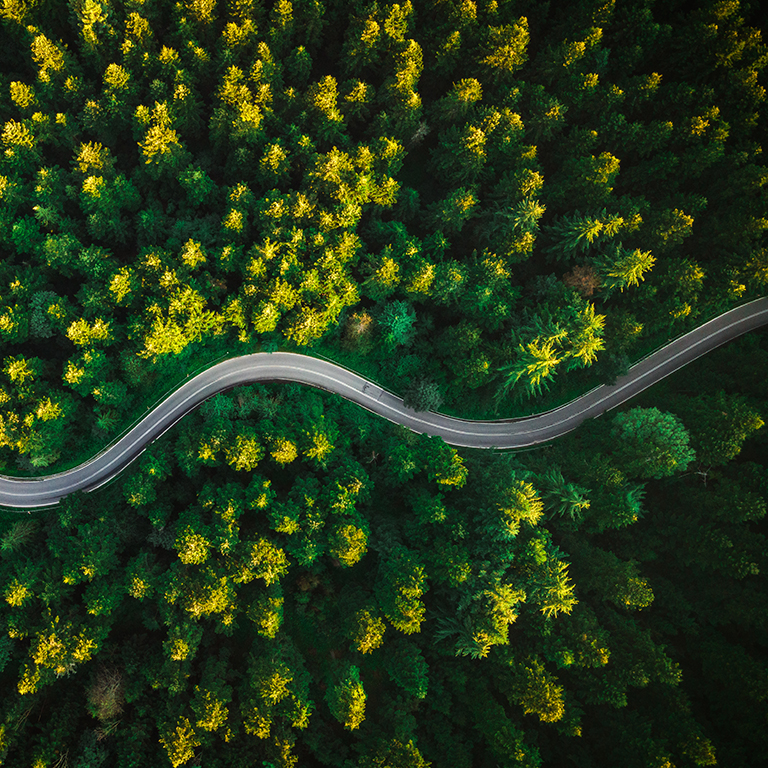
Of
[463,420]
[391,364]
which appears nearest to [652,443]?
[463,420]

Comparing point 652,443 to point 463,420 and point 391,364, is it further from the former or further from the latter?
point 391,364

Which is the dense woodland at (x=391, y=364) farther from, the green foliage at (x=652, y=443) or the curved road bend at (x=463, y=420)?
the curved road bend at (x=463, y=420)

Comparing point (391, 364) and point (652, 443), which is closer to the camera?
point (652, 443)

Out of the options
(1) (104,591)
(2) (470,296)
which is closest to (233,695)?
(1) (104,591)

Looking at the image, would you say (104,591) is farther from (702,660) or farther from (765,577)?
(765,577)

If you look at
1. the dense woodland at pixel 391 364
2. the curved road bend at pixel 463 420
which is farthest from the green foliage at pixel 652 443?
the curved road bend at pixel 463 420

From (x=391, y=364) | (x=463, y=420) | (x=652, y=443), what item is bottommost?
(x=652, y=443)

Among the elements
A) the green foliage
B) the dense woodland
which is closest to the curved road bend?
the dense woodland
